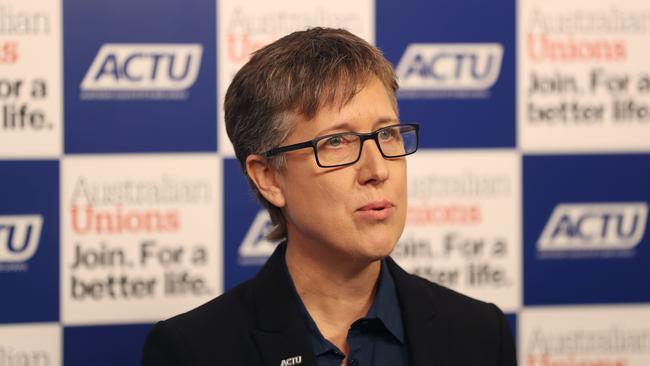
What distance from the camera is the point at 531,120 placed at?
2.25m

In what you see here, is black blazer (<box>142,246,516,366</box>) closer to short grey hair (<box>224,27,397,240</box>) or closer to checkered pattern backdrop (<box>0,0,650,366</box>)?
short grey hair (<box>224,27,397,240</box>)

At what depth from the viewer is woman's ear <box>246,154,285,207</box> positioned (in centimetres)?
140

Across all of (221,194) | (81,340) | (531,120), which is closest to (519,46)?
(531,120)

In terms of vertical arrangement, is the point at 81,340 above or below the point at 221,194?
below

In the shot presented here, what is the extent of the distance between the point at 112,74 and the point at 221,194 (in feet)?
1.39

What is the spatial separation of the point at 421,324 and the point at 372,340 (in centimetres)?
9

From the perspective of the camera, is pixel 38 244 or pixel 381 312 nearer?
pixel 381 312

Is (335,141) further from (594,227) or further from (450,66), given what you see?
(594,227)

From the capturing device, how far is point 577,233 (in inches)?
90.0

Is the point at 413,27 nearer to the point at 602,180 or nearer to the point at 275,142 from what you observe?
the point at 602,180

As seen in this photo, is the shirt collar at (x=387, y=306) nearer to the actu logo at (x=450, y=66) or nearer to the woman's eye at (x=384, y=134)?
the woman's eye at (x=384, y=134)

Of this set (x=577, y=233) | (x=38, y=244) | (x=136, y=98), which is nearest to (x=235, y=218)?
(x=136, y=98)

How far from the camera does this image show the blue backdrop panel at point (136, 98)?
2.09 meters

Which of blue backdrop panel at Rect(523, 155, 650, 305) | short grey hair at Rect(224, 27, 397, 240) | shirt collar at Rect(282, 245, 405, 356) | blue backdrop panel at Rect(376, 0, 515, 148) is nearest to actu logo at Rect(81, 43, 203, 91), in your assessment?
blue backdrop panel at Rect(376, 0, 515, 148)
